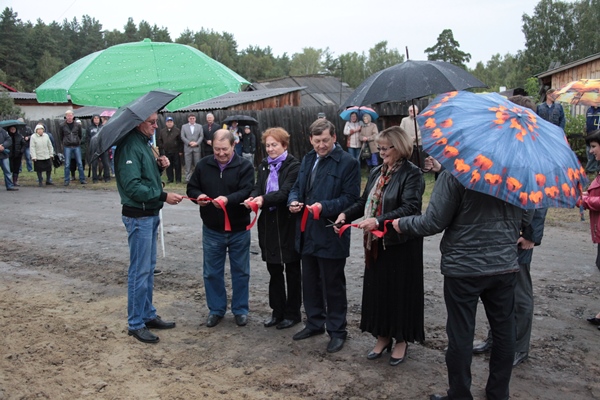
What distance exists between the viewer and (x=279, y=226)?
5.51m

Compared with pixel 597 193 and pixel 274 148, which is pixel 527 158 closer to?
pixel 597 193

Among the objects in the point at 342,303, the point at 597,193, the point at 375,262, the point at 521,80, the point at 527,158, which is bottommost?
the point at 342,303

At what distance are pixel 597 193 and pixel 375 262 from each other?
217 cm

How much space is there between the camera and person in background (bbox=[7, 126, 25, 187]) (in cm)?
1614

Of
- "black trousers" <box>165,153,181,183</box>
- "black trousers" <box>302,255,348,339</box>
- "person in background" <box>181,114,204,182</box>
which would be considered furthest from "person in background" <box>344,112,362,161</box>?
"black trousers" <box>302,255,348,339</box>

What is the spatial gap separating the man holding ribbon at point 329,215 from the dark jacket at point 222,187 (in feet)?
1.93

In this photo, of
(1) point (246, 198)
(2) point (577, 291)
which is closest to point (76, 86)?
(1) point (246, 198)

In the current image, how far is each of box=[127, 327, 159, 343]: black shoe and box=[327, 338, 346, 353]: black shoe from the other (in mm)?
1600

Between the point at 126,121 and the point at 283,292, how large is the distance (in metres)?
2.18

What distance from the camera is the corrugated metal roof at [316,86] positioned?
1523 inches

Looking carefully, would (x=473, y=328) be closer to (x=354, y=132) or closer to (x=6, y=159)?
(x=354, y=132)

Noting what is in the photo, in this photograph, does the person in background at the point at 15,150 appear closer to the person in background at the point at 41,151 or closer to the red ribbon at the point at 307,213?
the person in background at the point at 41,151

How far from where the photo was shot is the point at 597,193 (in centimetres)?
515

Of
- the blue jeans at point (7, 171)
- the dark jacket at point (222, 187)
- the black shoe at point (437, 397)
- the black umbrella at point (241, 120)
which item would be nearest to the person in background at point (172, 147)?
the black umbrella at point (241, 120)
